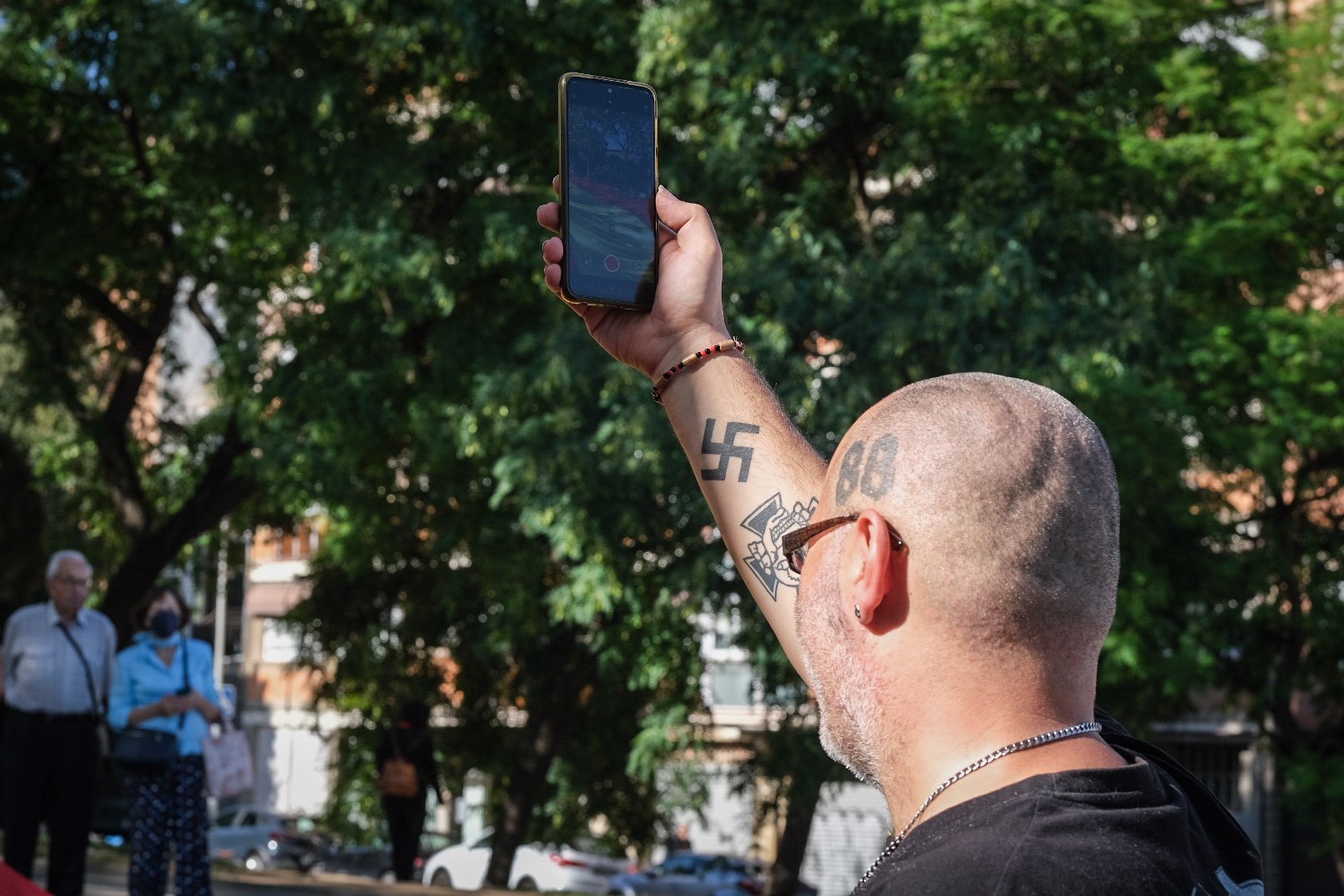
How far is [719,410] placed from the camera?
2449 millimetres

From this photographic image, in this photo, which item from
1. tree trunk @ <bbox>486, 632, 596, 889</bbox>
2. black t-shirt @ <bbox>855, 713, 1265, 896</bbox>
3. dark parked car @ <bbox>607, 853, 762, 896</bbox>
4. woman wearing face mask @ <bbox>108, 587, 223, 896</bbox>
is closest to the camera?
black t-shirt @ <bbox>855, 713, 1265, 896</bbox>

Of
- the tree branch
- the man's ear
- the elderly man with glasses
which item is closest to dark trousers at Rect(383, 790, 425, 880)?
the elderly man with glasses

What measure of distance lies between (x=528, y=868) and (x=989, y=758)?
29160 mm

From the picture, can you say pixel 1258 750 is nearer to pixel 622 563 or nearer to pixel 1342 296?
pixel 1342 296

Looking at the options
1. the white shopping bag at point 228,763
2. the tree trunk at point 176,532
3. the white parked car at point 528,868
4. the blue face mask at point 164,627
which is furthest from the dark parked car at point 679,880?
the blue face mask at point 164,627

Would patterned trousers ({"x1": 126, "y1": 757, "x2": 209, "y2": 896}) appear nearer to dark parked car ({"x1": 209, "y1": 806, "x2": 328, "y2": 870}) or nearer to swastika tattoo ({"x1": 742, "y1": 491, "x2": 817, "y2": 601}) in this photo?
swastika tattoo ({"x1": 742, "y1": 491, "x2": 817, "y2": 601})

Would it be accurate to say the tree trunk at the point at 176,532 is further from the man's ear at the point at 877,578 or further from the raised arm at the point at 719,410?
the man's ear at the point at 877,578

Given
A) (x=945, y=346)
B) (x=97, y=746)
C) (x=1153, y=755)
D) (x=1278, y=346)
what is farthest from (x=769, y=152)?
(x=1153, y=755)

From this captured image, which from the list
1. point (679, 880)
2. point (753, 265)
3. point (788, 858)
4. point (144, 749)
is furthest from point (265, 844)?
point (144, 749)

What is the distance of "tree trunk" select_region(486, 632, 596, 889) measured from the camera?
20.0m

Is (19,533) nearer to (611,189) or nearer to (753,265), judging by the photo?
(753,265)

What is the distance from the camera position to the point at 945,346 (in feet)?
44.6

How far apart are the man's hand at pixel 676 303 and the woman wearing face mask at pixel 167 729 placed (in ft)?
19.7

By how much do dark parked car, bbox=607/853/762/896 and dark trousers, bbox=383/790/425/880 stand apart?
658 inches
